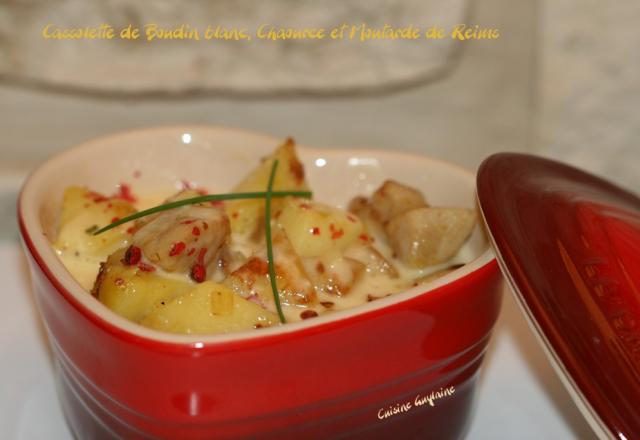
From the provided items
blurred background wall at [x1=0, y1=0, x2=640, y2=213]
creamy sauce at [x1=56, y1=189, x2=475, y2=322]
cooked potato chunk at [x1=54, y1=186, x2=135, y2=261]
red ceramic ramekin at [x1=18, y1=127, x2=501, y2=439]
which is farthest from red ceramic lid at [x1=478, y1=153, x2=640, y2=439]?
blurred background wall at [x1=0, y1=0, x2=640, y2=213]

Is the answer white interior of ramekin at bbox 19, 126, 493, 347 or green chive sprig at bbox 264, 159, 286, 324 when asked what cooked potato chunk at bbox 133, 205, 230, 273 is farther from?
white interior of ramekin at bbox 19, 126, 493, 347

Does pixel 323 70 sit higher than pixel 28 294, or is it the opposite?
pixel 323 70

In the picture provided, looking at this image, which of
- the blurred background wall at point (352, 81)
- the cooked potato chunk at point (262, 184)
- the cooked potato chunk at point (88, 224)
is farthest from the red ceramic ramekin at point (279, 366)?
the blurred background wall at point (352, 81)

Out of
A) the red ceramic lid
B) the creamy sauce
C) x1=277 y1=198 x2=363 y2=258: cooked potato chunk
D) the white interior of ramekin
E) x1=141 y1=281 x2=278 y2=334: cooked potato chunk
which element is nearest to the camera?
the red ceramic lid

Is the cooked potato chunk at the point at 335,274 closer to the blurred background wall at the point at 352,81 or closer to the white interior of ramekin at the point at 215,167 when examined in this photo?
the white interior of ramekin at the point at 215,167

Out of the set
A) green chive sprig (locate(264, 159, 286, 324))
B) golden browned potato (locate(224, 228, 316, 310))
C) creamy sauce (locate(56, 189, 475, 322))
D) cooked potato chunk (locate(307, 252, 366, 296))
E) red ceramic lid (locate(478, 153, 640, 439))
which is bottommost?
creamy sauce (locate(56, 189, 475, 322))

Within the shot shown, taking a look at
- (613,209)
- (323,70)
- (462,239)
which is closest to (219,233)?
(462,239)

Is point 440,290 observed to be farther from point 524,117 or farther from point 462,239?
point 524,117
